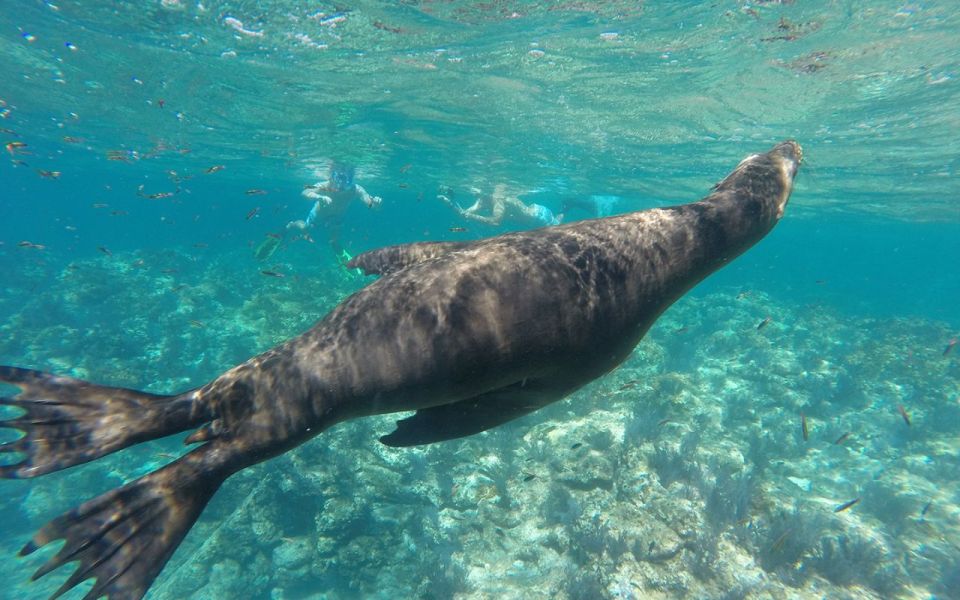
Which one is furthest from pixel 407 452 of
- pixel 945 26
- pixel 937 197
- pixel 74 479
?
pixel 937 197

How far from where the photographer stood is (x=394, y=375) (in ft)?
8.02

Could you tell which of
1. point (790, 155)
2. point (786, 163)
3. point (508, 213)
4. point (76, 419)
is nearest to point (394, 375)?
point (76, 419)

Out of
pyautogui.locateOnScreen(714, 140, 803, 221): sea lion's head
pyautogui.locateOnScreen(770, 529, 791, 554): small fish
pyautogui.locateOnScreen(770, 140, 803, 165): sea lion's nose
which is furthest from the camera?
pyautogui.locateOnScreen(770, 529, 791, 554): small fish

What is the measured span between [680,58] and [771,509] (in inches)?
522

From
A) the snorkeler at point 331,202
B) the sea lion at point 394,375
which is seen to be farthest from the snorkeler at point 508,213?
the sea lion at point 394,375

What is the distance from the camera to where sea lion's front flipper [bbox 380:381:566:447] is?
2.78 meters

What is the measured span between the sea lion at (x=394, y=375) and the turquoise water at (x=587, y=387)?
729 cm

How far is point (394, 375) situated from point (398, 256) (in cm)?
128

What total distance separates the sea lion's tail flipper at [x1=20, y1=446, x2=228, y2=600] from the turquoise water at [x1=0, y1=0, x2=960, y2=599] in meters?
7.81

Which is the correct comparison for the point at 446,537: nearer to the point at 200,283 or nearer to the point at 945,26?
the point at 945,26

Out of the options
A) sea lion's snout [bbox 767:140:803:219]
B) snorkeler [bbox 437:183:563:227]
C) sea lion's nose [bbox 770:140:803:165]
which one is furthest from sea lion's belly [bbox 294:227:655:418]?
snorkeler [bbox 437:183:563:227]

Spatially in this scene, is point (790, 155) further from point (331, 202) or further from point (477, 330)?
point (331, 202)

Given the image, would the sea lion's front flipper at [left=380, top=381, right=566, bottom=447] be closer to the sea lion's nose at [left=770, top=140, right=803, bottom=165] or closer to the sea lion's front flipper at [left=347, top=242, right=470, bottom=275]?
the sea lion's front flipper at [left=347, top=242, right=470, bottom=275]

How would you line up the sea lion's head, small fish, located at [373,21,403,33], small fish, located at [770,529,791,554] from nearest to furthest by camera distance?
the sea lion's head
small fish, located at [770,529,791,554]
small fish, located at [373,21,403,33]
